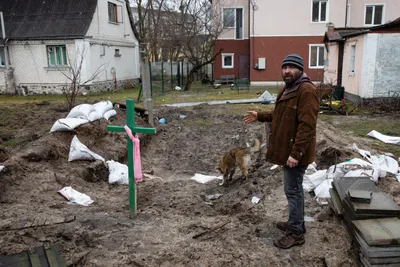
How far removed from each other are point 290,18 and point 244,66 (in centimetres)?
497

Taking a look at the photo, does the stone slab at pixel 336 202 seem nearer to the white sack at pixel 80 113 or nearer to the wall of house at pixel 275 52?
the white sack at pixel 80 113

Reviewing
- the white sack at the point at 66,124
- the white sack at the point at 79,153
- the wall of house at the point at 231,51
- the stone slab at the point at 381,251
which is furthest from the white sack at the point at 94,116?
the wall of house at the point at 231,51

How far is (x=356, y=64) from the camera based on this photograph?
15.4 meters

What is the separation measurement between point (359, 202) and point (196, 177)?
153 inches

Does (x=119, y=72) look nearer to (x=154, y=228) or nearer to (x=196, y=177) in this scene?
(x=196, y=177)

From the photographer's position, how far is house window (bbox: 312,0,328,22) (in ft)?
85.0

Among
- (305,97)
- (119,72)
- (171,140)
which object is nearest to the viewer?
(305,97)

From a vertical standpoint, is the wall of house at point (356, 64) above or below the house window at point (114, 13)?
below

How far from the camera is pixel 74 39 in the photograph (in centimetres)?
2055

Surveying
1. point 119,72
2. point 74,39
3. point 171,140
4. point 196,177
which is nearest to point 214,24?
point 119,72

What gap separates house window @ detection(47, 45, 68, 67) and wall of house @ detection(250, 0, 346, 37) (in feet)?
42.6

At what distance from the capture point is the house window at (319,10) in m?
25.9

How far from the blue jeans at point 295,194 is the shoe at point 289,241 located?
0.20 ft

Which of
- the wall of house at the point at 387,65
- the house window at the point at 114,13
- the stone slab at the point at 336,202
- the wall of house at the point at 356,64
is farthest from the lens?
the house window at the point at 114,13
